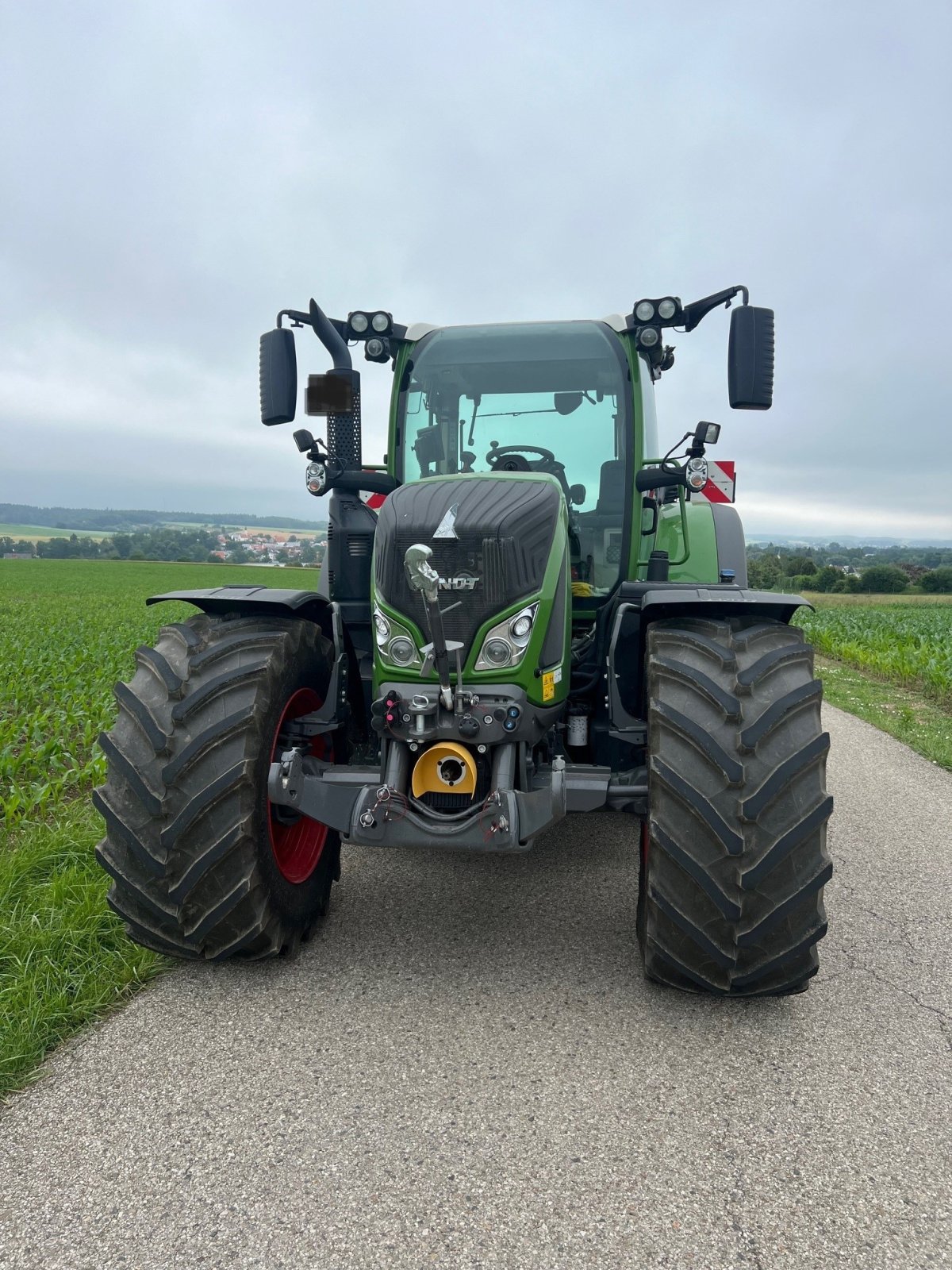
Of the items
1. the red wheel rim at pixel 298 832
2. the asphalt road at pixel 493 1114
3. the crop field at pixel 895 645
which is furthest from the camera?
the crop field at pixel 895 645

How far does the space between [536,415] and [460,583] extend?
1629 mm

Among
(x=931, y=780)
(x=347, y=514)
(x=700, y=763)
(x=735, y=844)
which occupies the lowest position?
(x=931, y=780)

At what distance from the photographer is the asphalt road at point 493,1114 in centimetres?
181

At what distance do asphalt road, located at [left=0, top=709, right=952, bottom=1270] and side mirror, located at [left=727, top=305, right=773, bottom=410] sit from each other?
2.21 m

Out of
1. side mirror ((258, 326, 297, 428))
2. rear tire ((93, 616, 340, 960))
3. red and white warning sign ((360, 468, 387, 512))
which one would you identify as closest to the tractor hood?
rear tire ((93, 616, 340, 960))

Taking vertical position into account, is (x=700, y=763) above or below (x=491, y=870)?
above

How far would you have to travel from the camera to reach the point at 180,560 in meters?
68.7

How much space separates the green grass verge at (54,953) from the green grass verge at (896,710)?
547 centimetres

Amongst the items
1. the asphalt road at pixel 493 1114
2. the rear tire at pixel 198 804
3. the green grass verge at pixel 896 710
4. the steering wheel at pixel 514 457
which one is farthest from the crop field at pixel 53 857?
the green grass verge at pixel 896 710

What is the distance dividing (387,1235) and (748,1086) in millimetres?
1076

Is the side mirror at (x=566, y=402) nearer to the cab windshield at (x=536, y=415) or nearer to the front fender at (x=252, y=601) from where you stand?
the cab windshield at (x=536, y=415)

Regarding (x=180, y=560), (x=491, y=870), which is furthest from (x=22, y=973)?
(x=180, y=560)

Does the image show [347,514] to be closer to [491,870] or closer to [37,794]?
[491,870]

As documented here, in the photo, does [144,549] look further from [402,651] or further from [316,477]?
[402,651]
